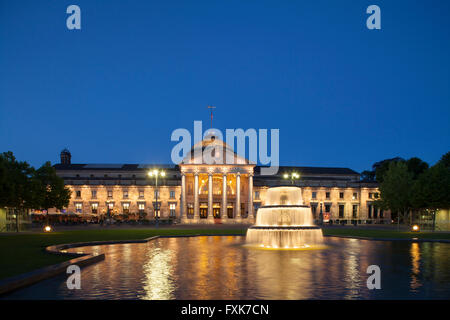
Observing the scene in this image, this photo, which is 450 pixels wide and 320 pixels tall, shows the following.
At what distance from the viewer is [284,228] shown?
23.7m

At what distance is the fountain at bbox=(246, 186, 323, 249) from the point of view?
23.6m

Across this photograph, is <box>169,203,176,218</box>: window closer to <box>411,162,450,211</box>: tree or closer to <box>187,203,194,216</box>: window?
<box>187,203,194,216</box>: window

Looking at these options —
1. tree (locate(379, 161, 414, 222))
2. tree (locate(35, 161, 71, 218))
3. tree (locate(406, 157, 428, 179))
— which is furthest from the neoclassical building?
tree (locate(35, 161, 71, 218))

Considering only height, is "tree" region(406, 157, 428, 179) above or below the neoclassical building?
above

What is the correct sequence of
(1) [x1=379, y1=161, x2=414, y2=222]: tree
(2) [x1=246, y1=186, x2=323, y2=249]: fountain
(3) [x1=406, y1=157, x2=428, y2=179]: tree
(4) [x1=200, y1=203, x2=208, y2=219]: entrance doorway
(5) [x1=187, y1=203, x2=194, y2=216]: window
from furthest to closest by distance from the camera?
(5) [x1=187, y1=203, x2=194, y2=216]: window, (4) [x1=200, y1=203, x2=208, y2=219]: entrance doorway, (3) [x1=406, y1=157, x2=428, y2=179]: tree, (1) [x1=379, y1=161, x2=414, y2=222]: tree, (2) [x1=246, y1=186, x2=323, y2=249]: fountain

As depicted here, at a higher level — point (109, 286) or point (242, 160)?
point (242, 160)

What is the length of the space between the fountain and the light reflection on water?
4.77 meters

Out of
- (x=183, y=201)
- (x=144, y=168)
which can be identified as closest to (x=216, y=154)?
(x=183, y=201)

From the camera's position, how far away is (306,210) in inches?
1024

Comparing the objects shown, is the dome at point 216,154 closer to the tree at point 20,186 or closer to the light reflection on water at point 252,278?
the tree at point 20,186

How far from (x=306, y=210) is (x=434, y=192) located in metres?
33.1

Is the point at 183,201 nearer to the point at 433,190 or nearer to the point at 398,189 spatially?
the point at 398,189
